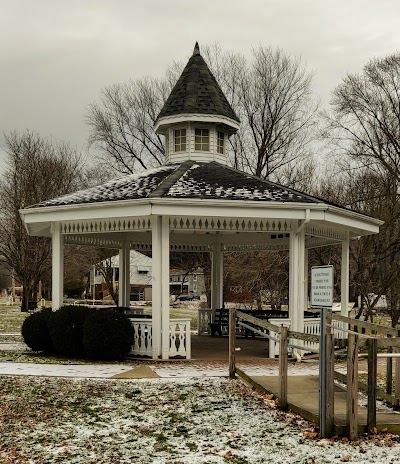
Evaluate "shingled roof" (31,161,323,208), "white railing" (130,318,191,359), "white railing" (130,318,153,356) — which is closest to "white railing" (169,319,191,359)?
"white railing" (130,318,191,359)

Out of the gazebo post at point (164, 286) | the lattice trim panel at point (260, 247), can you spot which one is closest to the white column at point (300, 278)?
the gazebo post at point (164, 286)

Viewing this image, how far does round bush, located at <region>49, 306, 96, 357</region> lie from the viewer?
14.0 meters

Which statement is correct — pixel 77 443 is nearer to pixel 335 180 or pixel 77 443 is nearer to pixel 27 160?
pixel 335 180

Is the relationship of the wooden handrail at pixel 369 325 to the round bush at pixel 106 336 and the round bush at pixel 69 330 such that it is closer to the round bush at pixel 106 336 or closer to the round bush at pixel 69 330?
the round bush at pixel 106 336

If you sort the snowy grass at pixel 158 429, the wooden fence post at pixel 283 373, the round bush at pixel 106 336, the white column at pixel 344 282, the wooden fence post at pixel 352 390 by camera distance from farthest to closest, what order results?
the white column at pixel 344 282 < the round bush at pixel 106 336 < the wooden fence post at pixel 283 373 < the wooden fence post at pixel 352 390 < the snowy grass at pixel 158 429

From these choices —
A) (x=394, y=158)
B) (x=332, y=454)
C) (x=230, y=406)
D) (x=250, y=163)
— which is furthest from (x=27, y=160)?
(x=332, y=454)

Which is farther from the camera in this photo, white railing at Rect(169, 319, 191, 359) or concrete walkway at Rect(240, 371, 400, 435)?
white railing at Rect(169, 319, 191, 359)

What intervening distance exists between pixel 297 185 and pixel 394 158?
21.5ft

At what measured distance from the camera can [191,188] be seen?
14164 mm

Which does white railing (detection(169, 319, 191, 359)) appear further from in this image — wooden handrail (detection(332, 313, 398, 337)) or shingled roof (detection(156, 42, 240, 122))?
shingled roof (detection(156, 42, 240, 122))

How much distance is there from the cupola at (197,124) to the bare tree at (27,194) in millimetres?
22740

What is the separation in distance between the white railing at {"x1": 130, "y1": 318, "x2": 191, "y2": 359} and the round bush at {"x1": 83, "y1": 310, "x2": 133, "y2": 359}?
0.38 m

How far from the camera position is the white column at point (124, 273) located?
19.2m

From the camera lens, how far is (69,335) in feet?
46.0
